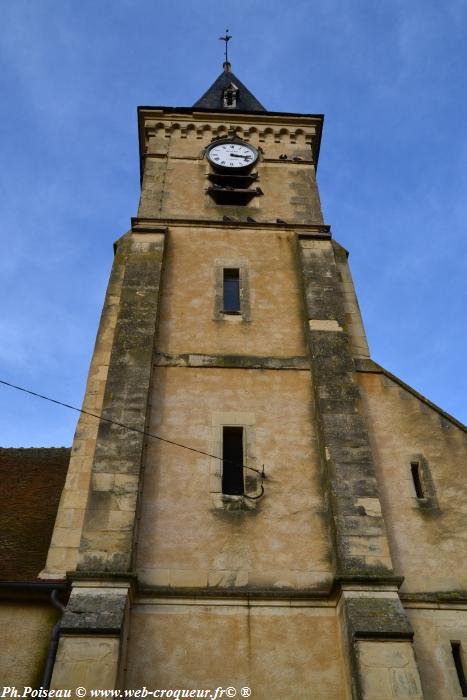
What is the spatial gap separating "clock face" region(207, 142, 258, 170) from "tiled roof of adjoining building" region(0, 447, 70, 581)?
22.8ft

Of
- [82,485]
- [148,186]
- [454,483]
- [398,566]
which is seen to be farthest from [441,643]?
[148,186]

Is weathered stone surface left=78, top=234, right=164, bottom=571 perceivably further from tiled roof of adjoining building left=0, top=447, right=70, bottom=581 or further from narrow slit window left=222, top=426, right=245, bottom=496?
narrow slit window left=222, top=426, right=245, bottom=496

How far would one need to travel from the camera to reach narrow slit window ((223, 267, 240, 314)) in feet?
38.0

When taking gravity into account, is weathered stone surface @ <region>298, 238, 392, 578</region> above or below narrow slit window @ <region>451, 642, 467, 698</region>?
above

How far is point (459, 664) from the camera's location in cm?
763

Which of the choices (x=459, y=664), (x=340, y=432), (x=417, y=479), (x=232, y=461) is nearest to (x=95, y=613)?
(x=232, y=461)

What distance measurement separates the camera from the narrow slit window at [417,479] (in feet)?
30.3

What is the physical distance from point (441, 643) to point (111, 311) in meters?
6.91

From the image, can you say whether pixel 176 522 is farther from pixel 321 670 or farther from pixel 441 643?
pixel 441 643

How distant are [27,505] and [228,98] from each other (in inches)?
516

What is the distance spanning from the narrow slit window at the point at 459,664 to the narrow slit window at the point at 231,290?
5.96 m

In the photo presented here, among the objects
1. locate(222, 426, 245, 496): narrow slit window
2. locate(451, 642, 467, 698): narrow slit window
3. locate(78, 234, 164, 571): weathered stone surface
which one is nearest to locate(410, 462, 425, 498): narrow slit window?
locate(451, 642, 467, 698): narrow slit window

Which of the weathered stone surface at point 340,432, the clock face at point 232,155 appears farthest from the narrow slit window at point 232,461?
the clock face at point 232,155

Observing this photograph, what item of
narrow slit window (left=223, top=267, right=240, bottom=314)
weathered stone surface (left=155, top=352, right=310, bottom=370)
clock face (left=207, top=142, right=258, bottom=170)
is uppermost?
clock face (left=207, top=142, right=258, bottom=170)
